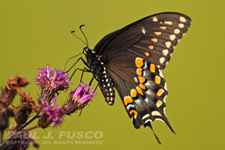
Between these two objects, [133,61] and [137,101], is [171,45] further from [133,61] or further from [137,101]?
[137,101]

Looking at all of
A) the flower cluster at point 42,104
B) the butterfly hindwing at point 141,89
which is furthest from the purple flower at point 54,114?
the butterfly hindwing at point 141,89

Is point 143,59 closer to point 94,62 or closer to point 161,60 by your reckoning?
point 161,60

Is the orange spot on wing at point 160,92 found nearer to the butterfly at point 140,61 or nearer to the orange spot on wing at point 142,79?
the butterfly at point 140,61

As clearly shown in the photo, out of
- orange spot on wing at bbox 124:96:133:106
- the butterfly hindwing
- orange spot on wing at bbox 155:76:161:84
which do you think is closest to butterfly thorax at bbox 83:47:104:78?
the butterfly hindwing

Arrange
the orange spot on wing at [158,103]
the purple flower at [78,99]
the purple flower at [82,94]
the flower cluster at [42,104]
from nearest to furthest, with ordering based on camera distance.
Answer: the flower cluster at [42,104]
the purple flower at [78,99]
the purple flower at [82,94]
the orange spot on wing at [158,103]

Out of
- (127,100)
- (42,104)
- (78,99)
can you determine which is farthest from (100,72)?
(42,104)

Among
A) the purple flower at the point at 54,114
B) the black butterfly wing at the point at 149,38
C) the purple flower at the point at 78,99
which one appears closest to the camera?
the purple flower at the point at 54,114
